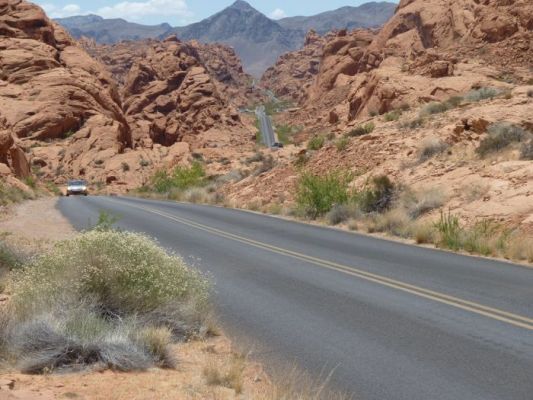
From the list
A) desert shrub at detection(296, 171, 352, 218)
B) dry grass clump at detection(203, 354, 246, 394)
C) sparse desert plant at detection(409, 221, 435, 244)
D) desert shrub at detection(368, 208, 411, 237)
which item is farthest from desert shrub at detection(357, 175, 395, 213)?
dry grass clump at detection(203, 354, 246, 394)

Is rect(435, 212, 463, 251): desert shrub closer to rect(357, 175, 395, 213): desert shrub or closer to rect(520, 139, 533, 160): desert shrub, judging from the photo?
rect(520, 139, 533, 160): desert shrub

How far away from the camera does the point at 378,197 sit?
22703 mm

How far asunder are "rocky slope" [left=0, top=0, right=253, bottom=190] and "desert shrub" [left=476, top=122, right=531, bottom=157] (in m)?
45.0

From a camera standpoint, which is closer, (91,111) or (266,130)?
(91,111)

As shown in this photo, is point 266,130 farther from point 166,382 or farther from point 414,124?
point 166,382

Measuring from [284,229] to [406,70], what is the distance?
28679 millimetres

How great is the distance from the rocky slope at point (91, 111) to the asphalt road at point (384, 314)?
173 ft

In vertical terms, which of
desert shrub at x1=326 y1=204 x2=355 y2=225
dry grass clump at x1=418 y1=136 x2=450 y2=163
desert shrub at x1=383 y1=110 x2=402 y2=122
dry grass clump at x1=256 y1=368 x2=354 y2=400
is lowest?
desert shrub at x1=326 y1=204 x2=355 y2=225

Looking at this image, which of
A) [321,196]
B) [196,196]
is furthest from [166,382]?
[196,196]

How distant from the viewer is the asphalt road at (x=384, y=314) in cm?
605

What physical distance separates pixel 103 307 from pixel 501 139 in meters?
18.3

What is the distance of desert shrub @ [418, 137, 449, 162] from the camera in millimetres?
25000

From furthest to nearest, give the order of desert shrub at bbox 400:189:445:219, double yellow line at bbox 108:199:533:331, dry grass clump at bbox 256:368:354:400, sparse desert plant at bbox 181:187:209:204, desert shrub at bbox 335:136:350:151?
sparse desert plant at bbox 181:187:209:204 < desert shrub at bbox 335:136:350:151 < desert shrub at bbox 400:189:445:219 < double yellow line at bbox 108:199:533:331 < dry grass clump at bbox 256:368:354:400

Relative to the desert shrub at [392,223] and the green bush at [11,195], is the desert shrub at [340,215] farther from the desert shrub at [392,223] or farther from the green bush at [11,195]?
the green bush at [11,195]
